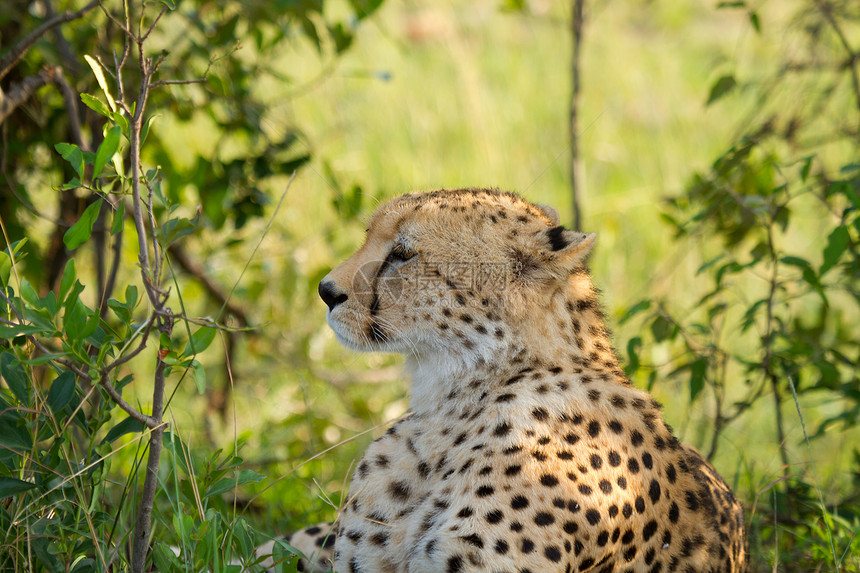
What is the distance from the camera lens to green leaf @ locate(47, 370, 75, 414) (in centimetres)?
188

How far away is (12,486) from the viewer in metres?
1.83

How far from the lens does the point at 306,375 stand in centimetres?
433

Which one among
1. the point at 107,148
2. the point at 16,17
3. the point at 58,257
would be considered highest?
the point at 16,17

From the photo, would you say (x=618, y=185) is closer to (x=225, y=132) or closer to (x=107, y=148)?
(x=225, y=132)

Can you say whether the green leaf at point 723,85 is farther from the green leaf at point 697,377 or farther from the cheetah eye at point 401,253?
the cheetah eye at point 401,253

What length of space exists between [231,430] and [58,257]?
1.27 metres

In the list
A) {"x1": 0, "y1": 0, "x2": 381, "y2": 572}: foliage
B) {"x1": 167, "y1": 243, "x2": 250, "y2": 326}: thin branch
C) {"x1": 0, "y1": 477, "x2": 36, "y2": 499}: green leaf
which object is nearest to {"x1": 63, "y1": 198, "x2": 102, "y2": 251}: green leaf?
{"x1": 0, "y1": 0, "x2": 381, "y2": 572}: foliage

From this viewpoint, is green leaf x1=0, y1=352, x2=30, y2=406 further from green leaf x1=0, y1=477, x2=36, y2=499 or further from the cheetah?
the cheetah

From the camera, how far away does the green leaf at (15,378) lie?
1873 mm

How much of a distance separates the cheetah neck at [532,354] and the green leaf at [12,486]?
0.91m

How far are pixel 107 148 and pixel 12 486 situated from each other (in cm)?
75

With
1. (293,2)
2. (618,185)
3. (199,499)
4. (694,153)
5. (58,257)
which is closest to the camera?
(199,499)

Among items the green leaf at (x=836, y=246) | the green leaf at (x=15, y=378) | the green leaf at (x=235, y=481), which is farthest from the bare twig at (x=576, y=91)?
the green leaf at (x=15, y=378)

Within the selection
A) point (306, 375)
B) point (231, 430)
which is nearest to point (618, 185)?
point (306, 375)
